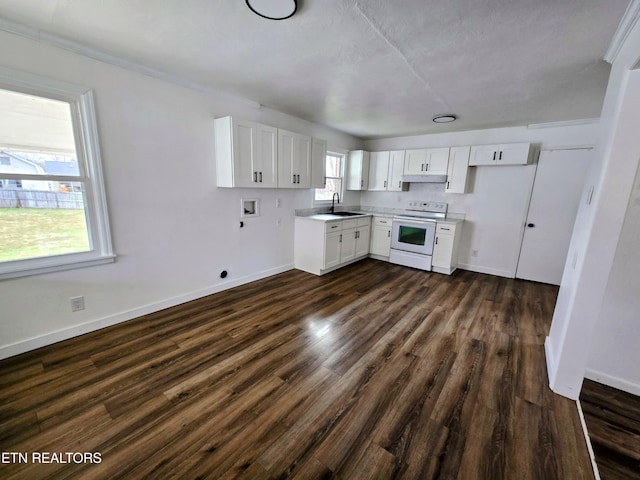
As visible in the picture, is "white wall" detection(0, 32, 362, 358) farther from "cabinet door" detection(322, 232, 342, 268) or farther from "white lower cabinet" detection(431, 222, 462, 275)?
"white lower cabinet" detection(431, 222, 462, 275)

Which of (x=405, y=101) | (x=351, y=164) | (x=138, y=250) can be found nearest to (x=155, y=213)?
(x=138, y=250)

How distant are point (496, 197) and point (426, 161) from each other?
4.34 feet

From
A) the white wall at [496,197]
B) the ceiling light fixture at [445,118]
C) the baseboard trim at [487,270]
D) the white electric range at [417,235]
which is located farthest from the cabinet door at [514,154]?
the baseboard trim at [487,270]

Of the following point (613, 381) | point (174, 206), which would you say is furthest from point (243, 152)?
point (613, 381)

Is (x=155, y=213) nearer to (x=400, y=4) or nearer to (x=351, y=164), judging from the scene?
(x=400, y=4)

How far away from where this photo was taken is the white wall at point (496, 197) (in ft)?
13.2

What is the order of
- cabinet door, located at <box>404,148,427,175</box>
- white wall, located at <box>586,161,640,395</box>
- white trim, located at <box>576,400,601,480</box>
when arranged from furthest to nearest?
1. cabinet door, located at <box>404,148,427,175</box>
2. white wall, located at <box>586,161,640,395</box>
3. white trim, located at <box>576,400,601,480</box>

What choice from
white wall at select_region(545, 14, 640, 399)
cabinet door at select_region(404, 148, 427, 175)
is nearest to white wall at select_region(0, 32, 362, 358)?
cabinet door at select_region(404, 148, 427, 175)

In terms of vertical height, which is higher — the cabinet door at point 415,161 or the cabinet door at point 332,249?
the cabinet door at point 415,161

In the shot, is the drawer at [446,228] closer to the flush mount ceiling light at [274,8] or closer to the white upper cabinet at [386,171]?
the white upper cabinet at [386,171]

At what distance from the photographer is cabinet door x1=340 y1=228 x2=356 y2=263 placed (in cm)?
463

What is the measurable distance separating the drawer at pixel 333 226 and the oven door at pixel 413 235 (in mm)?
1190

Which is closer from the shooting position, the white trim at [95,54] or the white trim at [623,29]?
the white trim at [623,29]

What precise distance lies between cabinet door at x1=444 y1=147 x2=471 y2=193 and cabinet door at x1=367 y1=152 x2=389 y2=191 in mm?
1186
